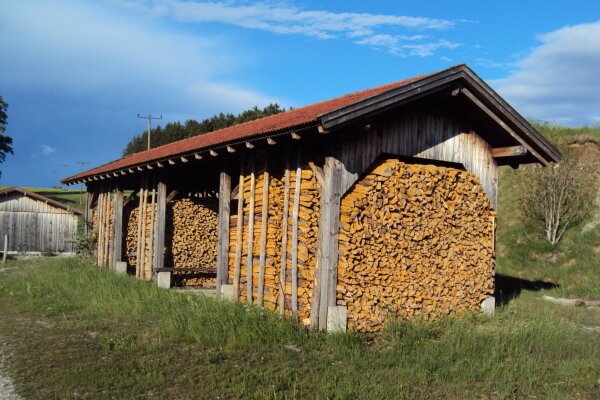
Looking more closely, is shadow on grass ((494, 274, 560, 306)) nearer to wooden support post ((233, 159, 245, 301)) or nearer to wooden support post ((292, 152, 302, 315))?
wooden support post ((292, 152, 302, 315))

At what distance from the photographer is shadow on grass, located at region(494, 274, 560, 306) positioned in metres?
11.3

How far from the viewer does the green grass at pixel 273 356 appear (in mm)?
5398

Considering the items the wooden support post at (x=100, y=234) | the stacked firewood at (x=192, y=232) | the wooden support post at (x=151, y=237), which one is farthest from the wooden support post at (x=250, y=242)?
the wooden support post at (x=100, y=234)

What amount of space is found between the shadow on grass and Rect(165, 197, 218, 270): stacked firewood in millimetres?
7227

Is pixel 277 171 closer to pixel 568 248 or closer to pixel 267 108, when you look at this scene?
pixel 568 248

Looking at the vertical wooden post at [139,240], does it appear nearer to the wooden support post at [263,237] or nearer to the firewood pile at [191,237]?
the firewood pile at [191,237]

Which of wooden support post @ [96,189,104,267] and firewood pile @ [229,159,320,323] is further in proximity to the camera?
wooden support post @ [96,189,104,267]

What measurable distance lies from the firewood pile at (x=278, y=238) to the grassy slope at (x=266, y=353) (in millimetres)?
674

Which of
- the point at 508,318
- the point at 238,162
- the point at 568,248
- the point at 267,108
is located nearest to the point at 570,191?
the point at 568,248

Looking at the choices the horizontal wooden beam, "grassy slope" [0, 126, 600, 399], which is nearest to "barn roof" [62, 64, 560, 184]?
the horizontal wooden beam

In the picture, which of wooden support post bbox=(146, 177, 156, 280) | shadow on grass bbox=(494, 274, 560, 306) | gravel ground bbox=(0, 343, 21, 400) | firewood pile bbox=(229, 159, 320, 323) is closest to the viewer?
gravel ground bbox=(0, 343, 21, 400)

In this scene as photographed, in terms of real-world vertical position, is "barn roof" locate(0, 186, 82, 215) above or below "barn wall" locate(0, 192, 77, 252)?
above

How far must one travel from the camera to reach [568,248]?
1678 cm

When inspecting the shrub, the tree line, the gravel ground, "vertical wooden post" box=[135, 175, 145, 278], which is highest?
the tree line
